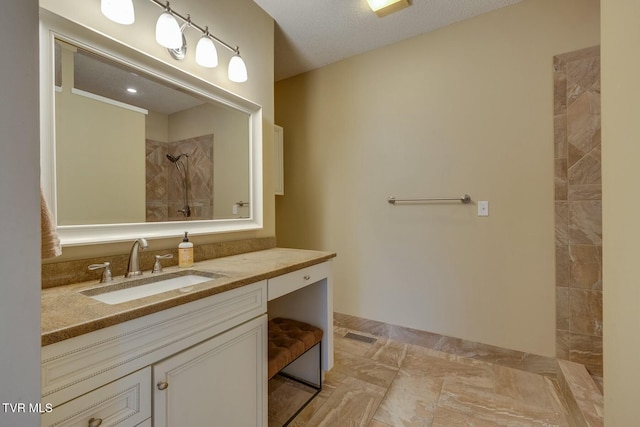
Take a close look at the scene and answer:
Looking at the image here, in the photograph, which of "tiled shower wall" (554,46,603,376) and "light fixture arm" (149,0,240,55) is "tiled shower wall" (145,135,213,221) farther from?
"tiled shower wall" (554,46,603,376)

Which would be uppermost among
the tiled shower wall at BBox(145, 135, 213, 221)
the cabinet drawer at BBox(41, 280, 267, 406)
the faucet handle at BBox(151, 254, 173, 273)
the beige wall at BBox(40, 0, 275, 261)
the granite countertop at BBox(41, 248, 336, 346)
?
the beige wall at BBox(40, 0, 275, 261)

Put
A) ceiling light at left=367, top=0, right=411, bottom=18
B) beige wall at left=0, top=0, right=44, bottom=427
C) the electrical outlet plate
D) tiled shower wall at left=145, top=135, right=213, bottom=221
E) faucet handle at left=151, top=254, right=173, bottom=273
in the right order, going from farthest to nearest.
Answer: the electrical outlet plate → ceiling light at left=367, top=0, right=411, bottom=18 → tiled shower wall at left=145, top=135, right=213, bottom=221 → faucet handle at left=151, top=254, right=173, bottom=273 → beige wall at left=0, top=0, right=44, bottom=427

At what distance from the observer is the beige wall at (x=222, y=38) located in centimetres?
109

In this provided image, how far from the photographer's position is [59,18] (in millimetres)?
996

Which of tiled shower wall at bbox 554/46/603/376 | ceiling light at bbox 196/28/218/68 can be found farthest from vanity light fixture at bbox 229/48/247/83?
tiled shower wall at bbox 554/46/603/376

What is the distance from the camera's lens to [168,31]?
4.18 feet

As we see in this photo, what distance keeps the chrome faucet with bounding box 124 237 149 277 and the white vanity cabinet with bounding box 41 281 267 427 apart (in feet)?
1.47

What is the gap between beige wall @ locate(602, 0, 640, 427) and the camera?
2.18 feet

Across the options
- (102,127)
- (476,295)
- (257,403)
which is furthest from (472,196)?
(102,127)

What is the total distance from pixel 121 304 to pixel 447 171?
204cm

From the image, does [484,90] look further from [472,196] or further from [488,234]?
[488,234]

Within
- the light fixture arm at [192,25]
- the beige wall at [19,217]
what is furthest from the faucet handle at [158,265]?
the light fixture arm at [192,25]

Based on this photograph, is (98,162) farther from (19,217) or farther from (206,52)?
(19,217)

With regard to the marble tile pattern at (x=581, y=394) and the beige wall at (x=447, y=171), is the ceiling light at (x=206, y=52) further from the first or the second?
the marble tile pattern at (x=581, y=394)
